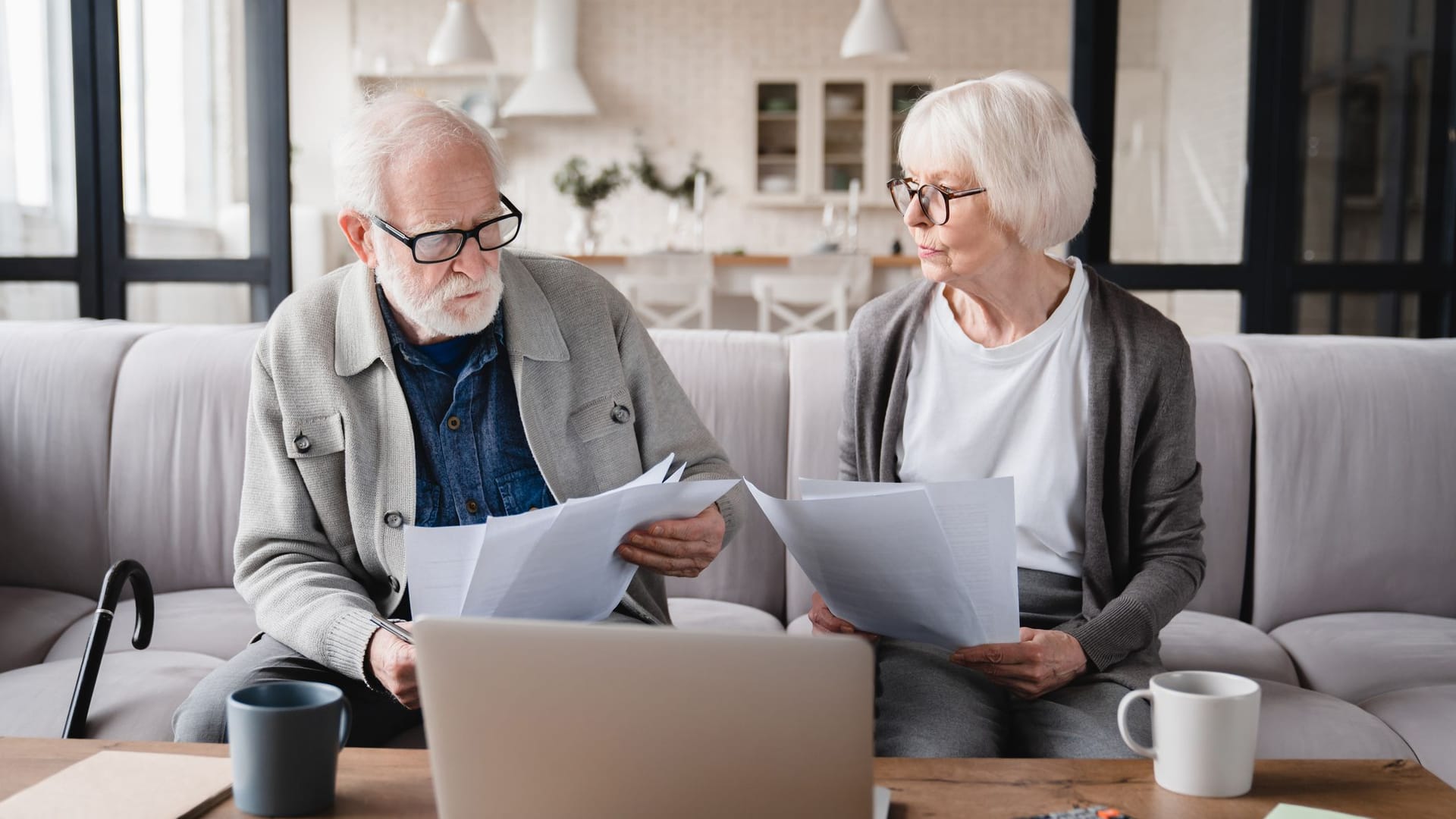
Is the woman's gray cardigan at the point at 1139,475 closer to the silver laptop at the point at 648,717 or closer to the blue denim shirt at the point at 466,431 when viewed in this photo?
the blue denim shirt at the point at 466,431

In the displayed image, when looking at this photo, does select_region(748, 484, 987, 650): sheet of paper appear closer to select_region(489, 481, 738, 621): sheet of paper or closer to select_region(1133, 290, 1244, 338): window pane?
select_region(489, 481, 738, 621): sheet of paper

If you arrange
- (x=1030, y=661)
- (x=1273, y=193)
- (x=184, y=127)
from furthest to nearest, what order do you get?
(x=184, y=127) → (x=1273, y=193) → (x=1030, y=661)

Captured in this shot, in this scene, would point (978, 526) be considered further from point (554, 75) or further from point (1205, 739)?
point (554, 75)

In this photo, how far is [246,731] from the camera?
31.3 inches

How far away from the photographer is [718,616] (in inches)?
71.4

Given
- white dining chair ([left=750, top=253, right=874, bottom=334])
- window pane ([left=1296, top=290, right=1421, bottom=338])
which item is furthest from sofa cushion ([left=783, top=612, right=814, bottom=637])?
white dining chair ([left=750, top=253, right=874, bottom=334])

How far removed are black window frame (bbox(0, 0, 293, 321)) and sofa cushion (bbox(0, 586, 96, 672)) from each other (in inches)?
41.9

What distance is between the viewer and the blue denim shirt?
1420 millimetres

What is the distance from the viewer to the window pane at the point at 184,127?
3.00 metres

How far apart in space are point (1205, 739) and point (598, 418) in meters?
0.85

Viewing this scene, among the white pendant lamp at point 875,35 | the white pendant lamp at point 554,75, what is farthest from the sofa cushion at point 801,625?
the white pendant lamp at point 554,75

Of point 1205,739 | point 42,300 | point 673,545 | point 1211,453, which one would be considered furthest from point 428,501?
point 42,300

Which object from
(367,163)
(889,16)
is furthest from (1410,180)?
(889,16)

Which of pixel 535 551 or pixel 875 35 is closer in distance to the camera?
pixel 535 551
